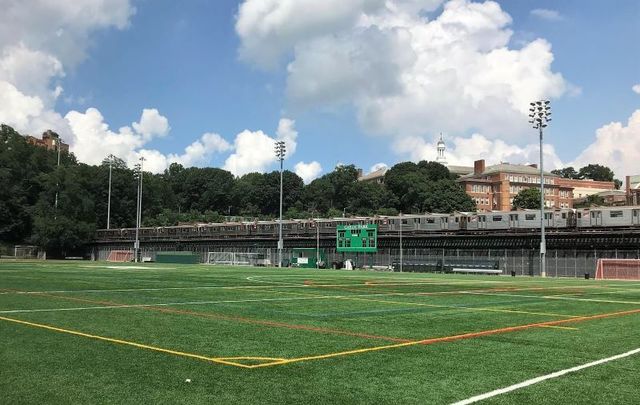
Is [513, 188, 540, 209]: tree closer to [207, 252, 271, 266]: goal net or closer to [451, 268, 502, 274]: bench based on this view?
[207, 252, 271, 266]: goal net

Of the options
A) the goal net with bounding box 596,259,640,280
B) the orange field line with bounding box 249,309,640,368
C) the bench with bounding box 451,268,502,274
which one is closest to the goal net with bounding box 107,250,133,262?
the bench with bounding box 451,268,502,274

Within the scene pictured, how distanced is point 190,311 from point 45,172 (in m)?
129

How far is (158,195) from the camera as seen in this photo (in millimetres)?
156000

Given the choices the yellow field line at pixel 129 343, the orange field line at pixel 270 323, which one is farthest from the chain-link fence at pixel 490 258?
the yellow field line at pixel 129 343

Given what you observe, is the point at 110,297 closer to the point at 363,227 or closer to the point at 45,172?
the point at 363,227

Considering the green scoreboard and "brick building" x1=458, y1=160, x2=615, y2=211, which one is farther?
"brick building" x1=458, y1=160, x2=615, y2=211

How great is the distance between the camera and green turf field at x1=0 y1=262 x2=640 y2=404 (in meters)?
7.47

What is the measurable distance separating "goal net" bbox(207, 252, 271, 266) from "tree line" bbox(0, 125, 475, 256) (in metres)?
34.2

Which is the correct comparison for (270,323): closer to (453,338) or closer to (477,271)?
(453,338)

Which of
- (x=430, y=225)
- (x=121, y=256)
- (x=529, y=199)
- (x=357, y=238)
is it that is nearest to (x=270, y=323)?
(x=357, y=238)

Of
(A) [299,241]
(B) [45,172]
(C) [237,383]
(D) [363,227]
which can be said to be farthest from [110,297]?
(B) [45,172]

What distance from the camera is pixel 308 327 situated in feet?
44.4

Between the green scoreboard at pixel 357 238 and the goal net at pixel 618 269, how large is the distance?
30484mm

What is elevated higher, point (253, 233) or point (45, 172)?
point (45, 172)
